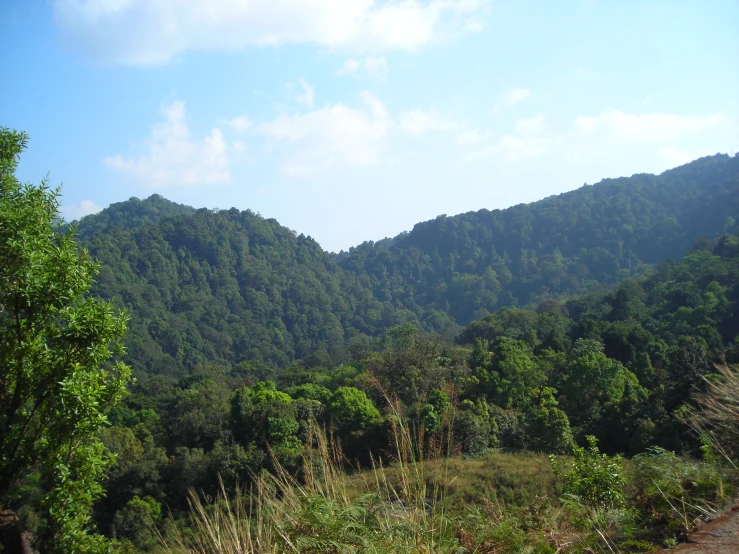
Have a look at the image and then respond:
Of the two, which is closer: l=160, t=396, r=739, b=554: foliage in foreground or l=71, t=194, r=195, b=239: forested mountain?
l=160, t=396, r=739, b=554: foliage in foreground

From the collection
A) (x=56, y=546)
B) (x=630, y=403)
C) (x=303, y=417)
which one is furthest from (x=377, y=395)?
(x=56, y=546)

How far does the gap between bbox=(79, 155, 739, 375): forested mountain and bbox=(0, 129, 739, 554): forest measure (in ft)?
1.54

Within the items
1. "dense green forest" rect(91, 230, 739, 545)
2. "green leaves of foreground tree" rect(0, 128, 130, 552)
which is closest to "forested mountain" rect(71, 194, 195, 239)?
"dense green forest" rect(91, 230, 739, 545)

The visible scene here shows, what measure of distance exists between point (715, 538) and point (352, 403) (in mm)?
17303

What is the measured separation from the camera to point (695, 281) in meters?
37.4

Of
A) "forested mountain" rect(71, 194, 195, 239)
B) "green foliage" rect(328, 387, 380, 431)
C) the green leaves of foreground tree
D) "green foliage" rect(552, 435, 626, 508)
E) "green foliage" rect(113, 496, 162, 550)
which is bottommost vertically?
"green foliage" rect(113, 496, 162, 550)

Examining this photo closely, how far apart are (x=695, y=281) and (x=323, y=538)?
134ft

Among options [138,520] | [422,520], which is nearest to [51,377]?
[422,520]

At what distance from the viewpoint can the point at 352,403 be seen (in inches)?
795

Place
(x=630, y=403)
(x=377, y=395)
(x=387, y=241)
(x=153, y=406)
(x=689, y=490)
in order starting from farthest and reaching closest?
(x=387, y=241)
(x=153, y=406)
(x=377, y=395)
(x=630, y=403)
(x=689, y=490)

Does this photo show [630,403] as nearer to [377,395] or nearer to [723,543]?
[377,395]

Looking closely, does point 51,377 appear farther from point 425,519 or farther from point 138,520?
point 138,520

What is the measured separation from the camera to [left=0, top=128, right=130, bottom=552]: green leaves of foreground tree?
386cm

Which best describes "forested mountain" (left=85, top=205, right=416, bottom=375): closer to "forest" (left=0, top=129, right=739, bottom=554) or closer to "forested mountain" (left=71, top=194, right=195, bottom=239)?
"forest" (left=0, top=129, right=739, bottom=554)
